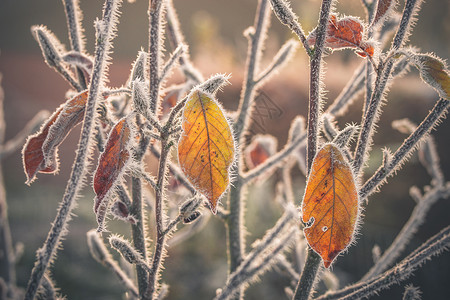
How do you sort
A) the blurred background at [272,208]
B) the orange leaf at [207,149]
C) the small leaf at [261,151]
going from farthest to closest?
the blurred background at [272,208] < the small leaf at [261,151] < the orange leaf at [207,149]

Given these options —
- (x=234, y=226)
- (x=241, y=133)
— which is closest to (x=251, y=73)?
(x=241, y=133)

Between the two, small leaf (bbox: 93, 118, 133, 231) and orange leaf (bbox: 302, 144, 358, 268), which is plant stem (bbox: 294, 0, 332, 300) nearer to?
orange leaf (bbox: 302, 144, 358, 268)

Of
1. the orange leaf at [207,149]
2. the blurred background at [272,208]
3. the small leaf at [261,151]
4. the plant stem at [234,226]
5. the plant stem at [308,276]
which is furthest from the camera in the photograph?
the blurred background at [272,208]

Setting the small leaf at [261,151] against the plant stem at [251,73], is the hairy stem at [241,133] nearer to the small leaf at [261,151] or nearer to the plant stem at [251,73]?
the plant stem at [251,73]

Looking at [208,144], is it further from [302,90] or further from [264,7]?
[302,90]

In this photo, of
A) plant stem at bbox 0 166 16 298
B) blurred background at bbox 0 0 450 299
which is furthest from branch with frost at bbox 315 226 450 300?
plant stem at bbox 0 166 16 298

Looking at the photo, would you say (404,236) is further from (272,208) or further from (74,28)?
(272,208)

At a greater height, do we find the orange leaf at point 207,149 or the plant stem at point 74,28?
the plant stem at point 74,28

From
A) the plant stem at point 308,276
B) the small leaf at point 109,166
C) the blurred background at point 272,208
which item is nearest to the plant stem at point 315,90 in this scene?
the plant stem at point 308,276
